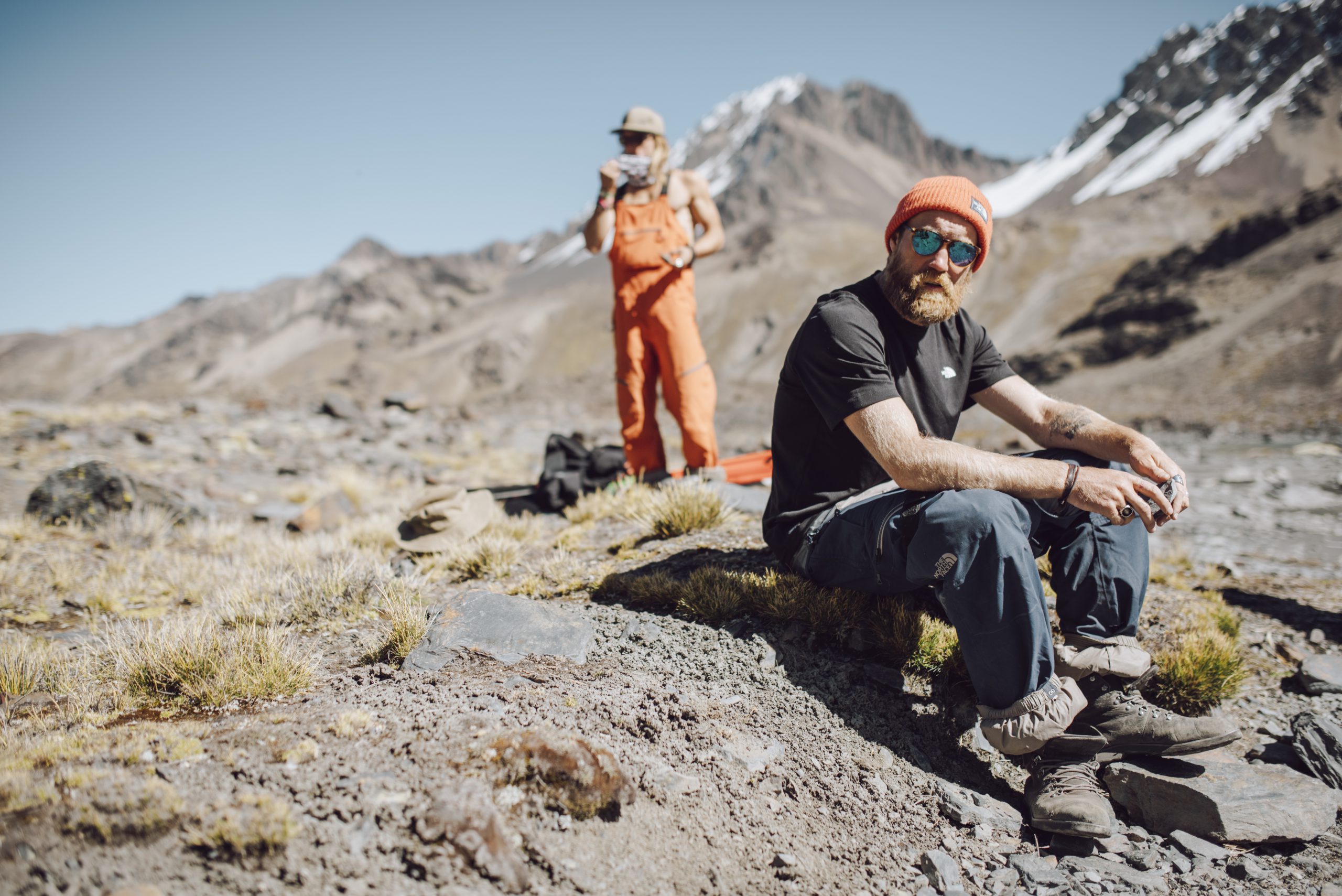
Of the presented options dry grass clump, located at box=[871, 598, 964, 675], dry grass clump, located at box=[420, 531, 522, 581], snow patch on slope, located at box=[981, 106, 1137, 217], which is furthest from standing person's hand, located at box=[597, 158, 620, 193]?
snow patch on slope, located at box=[981, 106, 1137, 217]

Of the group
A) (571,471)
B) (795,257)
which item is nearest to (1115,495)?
(571,471)

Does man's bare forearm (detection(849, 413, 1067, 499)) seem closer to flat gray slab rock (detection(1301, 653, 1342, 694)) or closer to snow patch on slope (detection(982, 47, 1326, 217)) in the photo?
flat gray slab rock (detection(1301, 653, 1342, 694))

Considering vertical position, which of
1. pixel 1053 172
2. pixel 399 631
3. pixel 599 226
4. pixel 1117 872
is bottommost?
pixel 1117 872

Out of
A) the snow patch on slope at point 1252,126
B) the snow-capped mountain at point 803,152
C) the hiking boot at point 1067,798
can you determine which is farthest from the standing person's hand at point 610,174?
the snow patch on slope at point 1252,126

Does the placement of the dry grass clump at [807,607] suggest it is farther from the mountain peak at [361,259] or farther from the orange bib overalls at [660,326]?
the mountain peak at [361,259]

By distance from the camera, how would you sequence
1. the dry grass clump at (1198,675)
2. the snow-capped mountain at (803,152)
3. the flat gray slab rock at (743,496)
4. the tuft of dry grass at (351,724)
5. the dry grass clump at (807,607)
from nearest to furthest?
1. the tuft of dry grass at (351,724)
2. the dry grass clump at (807,607)
3. the dry grass clump at (1198,675)
4. the flat gray slab rock at (743,496)
5. the snow-capped mountain at (803,152)

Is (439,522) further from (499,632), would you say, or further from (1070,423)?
(1070,423)

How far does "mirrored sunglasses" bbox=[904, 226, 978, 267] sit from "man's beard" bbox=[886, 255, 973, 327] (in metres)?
0.08

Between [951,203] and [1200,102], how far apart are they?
417 feet

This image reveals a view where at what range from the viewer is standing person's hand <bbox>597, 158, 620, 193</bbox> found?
16.4 feet

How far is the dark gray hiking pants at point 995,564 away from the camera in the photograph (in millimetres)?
2199

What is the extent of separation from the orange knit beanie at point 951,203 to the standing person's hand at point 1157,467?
846 mm

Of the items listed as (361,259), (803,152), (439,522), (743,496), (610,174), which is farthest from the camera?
(361,259)

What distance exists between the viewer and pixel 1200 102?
9900 centimetres
